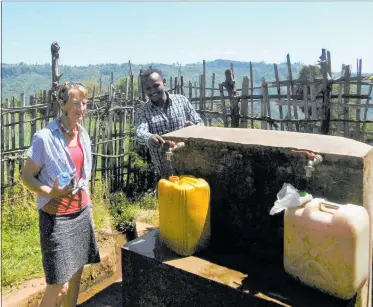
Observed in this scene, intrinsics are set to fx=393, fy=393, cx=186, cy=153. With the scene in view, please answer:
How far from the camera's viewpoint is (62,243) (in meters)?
2.66

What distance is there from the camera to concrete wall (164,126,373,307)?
2.33 meters

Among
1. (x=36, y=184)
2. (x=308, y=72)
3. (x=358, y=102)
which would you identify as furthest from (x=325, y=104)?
(x=36, y=184)

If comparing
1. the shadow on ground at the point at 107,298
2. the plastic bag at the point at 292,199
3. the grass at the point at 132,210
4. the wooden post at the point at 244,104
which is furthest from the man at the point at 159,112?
the wooden post at the point at 244,104

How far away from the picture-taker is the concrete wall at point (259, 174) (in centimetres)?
233

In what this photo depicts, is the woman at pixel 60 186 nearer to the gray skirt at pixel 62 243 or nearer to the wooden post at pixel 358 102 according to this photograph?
the gray skirt at pixel 62 243

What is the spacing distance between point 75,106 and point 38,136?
31 cm

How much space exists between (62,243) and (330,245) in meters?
1.71

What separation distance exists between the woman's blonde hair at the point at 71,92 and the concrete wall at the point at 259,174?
0.79 metres

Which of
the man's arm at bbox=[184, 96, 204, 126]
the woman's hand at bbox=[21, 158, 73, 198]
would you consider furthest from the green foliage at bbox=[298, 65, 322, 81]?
the woman's hand at bbox=[21, 158, 73, 198]

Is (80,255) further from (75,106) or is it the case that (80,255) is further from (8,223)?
(8,223)

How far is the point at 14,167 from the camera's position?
5.21 metres

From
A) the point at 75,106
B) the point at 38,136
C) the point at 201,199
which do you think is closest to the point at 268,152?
the point at 201,199

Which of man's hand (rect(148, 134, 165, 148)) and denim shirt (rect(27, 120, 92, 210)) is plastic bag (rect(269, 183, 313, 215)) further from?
denim shirt (rect(27, 120, 92, 210))

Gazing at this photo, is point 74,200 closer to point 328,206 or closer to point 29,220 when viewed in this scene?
point 328,206
